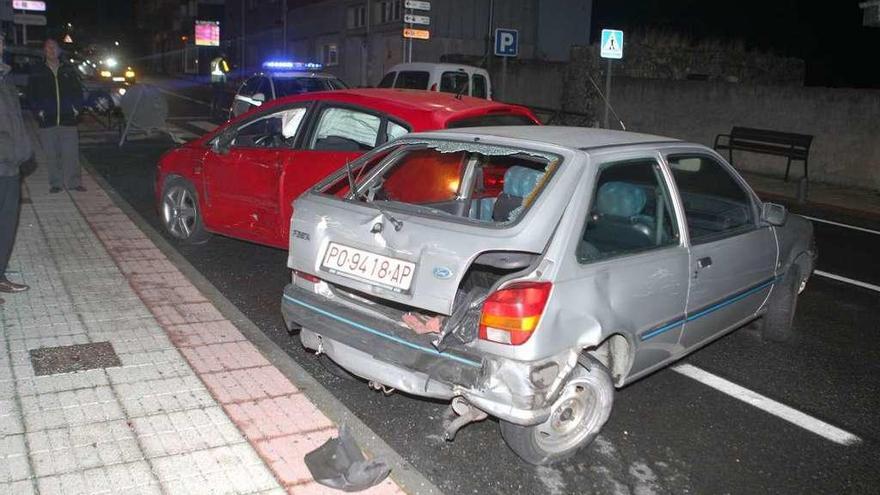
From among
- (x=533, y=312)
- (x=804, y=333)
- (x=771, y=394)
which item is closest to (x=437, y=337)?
(x=533, y=312)

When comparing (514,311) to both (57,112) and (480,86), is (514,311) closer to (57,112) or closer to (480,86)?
(57,112)

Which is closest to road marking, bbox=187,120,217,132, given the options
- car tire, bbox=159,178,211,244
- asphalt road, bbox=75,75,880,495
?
car tire, bbox=159,178,211,244

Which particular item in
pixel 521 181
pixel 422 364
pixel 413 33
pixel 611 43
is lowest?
pixel 422 364

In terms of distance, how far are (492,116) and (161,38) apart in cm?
9053

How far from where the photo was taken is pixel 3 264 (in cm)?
624

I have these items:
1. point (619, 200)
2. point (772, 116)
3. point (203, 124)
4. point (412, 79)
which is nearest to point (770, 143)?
point (772, 116)

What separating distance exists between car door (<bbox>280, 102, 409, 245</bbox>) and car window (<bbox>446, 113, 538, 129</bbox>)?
0.54 metres

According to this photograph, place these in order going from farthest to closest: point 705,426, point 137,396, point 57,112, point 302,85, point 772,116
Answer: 1. point 302,85
2. point 772,116
3. point 57,112
4. point 705,426
5. point 137,396

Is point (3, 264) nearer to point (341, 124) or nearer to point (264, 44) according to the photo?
point (341, 124)

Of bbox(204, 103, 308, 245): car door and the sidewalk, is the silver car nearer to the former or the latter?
the sidewalk

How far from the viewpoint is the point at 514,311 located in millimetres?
3746

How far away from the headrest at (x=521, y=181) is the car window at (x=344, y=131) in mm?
1789

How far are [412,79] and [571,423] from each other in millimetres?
14667

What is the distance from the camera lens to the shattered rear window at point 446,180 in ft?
15.9
